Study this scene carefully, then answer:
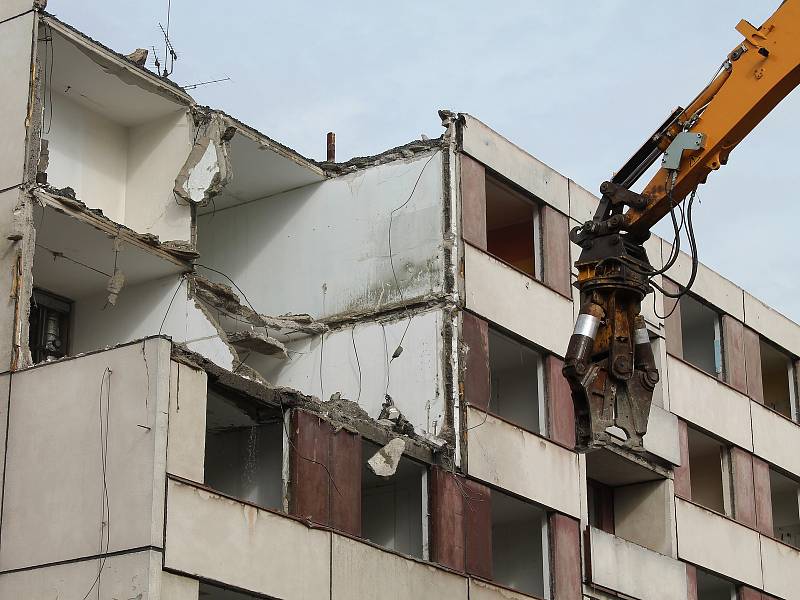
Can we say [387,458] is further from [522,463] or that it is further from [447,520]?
[522,463]

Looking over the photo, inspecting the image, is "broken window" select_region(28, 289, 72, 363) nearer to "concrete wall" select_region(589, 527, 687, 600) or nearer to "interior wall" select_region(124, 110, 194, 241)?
"interior wall" select_region(124, 110, 194, 241)

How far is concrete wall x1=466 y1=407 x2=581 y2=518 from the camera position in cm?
2850

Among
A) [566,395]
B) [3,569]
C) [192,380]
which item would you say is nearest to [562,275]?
[566,395]

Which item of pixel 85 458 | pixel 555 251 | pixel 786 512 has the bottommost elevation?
pixel 85 458

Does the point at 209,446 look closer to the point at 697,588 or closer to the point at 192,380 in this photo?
the point at 192,380

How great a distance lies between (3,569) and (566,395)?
12.4 m

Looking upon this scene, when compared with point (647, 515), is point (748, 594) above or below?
below

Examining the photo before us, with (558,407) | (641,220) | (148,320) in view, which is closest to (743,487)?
(558,407)

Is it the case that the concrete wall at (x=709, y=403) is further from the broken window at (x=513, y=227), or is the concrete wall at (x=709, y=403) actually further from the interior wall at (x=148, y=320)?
the interior wall at (x=148, y=320)

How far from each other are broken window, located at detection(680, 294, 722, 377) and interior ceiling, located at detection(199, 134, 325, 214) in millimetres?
10300

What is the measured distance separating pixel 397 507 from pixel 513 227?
767cm

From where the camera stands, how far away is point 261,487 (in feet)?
84.5

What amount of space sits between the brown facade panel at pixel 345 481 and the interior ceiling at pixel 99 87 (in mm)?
6665

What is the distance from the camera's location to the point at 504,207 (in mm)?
32344
